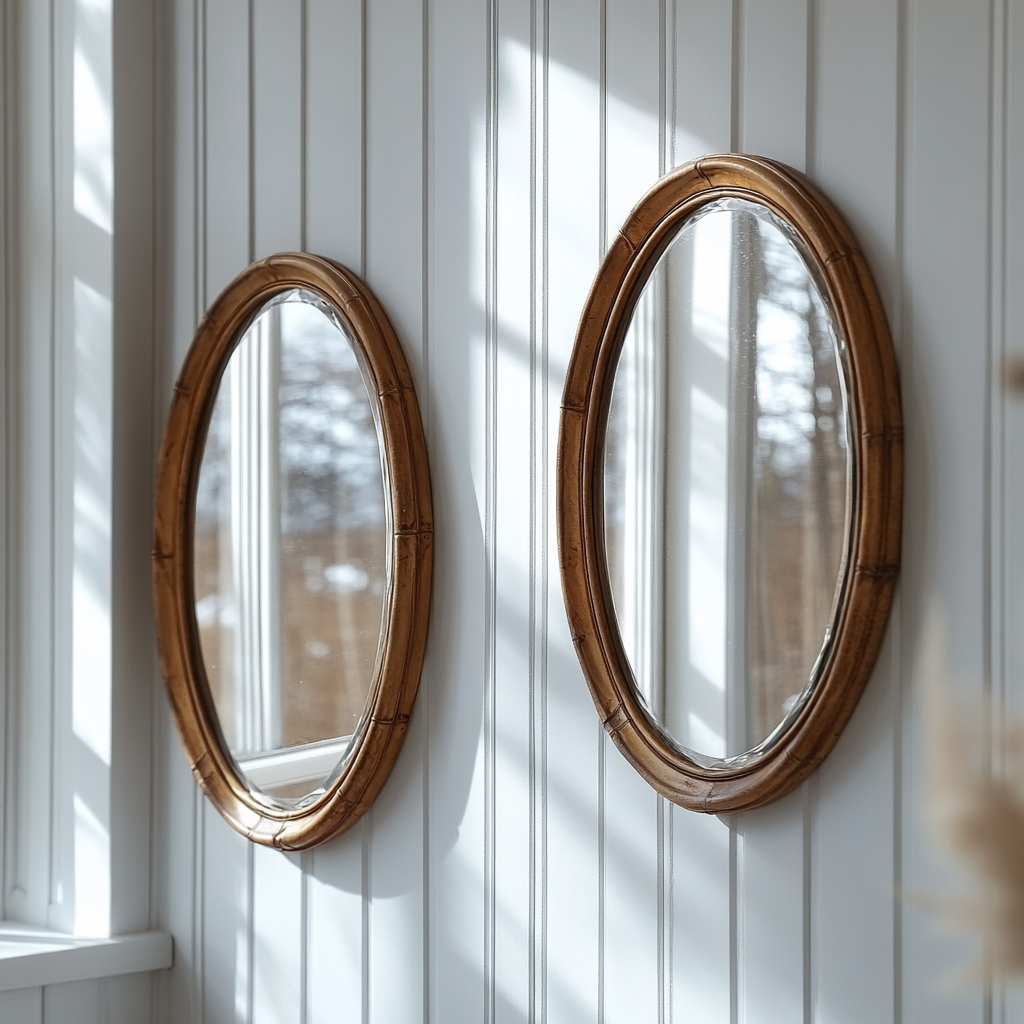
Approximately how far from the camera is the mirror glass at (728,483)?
1.19m

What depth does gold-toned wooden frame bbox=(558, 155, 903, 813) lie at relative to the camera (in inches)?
44.6

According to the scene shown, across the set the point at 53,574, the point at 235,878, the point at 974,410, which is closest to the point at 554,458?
the point at 974,410

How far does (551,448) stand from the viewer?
4.87ft

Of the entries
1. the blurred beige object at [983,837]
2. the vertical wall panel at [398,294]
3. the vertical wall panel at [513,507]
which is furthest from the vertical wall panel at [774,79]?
the blurred beige object at [983,837]

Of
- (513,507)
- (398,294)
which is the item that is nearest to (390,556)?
(513,507)

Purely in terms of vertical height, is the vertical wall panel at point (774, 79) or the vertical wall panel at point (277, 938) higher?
the vertical wall panel at point (774, 79)

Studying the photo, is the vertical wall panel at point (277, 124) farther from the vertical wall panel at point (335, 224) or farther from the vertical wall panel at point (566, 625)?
the vertical wall panel at point (566, 625)

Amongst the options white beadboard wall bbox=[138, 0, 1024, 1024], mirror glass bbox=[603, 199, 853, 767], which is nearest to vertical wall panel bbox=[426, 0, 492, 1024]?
white beadboard wall bbox=[138, 0, 1024, 1024]

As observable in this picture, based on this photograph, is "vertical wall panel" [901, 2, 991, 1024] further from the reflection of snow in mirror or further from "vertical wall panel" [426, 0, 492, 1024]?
the reflection of snow in mirror

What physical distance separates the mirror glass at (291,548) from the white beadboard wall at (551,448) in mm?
106

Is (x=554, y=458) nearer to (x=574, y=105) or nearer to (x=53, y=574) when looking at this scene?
(x=574, y=105)

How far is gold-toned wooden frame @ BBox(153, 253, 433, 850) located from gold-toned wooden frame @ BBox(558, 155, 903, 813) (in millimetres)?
279

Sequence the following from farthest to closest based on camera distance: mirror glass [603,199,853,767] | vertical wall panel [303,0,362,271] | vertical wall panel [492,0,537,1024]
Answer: vertical wall panel [303,0,362,271] → vertical wall panel [492,0,537,1024] → mirror glass [603,199,853,767]

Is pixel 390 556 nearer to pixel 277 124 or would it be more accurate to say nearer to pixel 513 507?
pixel 513 507
